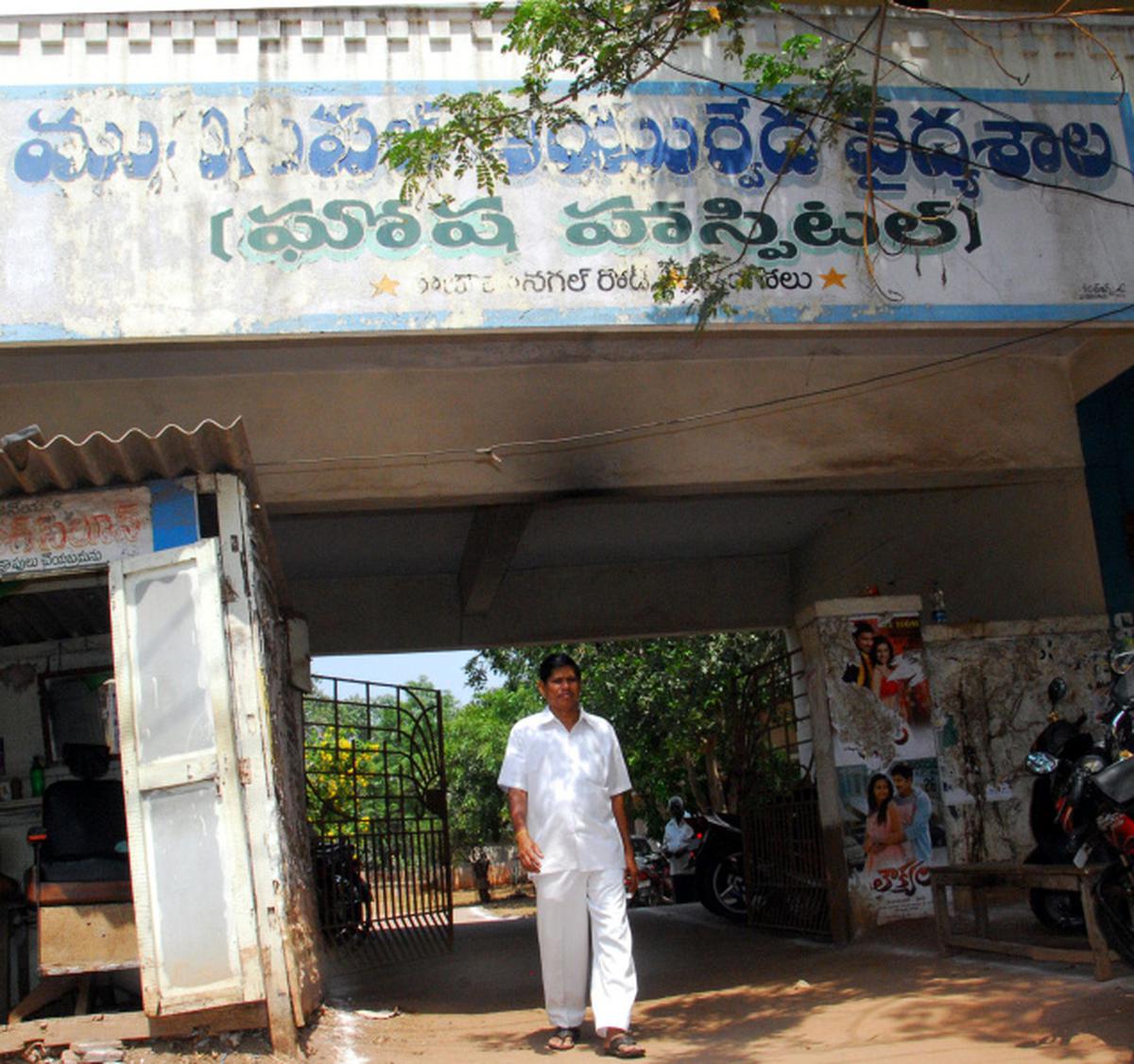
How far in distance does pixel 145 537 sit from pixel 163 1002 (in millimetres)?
1837

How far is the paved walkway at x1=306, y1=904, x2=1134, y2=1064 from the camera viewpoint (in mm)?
4469

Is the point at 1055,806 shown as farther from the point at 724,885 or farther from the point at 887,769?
the point at 724,885

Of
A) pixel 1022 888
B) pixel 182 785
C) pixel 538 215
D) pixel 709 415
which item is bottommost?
pixel 1022 888

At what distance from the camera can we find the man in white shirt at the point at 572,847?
16.1ft

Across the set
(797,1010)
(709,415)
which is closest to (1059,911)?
(797,1010)

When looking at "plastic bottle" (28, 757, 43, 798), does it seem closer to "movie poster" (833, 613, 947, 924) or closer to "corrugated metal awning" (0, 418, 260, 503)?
"corrugated metal awning" (0, 418, 260, 503)

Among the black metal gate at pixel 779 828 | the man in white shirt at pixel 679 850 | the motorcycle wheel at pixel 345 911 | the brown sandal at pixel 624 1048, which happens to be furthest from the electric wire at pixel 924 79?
the man in white shirt at pixel 679 850

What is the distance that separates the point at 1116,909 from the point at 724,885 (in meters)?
5.80

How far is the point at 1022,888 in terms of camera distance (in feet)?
18.8

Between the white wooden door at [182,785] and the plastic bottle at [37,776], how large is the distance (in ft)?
8.46

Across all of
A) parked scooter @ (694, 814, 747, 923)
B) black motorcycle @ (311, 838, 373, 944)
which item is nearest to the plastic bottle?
black motorcycle @ (311, 838, 373, 944)

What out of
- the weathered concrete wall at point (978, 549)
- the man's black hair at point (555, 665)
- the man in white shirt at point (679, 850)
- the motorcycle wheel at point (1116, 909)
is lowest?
the man in white shirt at point (679, 850)

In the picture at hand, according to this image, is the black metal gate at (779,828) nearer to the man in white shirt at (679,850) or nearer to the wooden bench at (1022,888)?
the wooden bench at (1022,888)

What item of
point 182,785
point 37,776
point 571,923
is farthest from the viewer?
point 37,776
